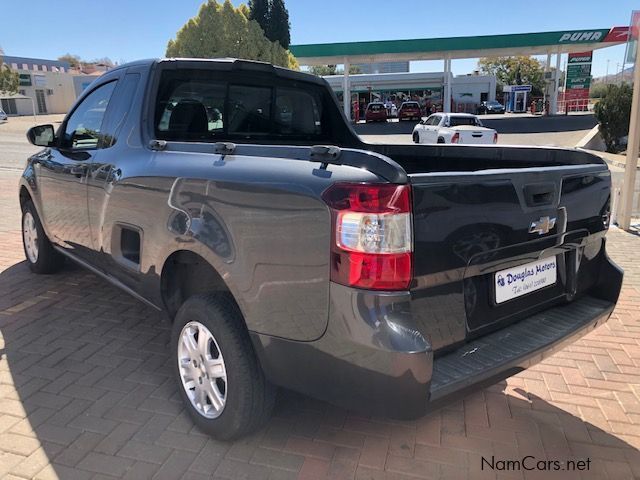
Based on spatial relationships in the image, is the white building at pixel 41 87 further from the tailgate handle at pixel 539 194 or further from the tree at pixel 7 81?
the tailgate handle at pixel 539 194

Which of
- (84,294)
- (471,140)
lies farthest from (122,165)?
(471,140)

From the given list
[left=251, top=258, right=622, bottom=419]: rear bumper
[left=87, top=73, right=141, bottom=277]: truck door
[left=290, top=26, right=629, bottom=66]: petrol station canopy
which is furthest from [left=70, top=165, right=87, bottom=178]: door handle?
[left=290, top=26, right=629, bottom=66]: petrol station canopy

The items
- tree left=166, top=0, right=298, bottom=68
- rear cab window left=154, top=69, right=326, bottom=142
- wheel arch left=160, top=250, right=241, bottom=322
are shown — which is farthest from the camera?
tree left=166, top=0, right=298, bottom=68

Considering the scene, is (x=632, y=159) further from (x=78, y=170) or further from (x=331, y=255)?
(x=78, y=170)

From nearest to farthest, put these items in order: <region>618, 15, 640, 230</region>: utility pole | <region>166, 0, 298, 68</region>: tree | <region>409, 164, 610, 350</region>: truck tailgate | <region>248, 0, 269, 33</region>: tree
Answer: <region>409, 164, 610, 350</region>: truck tailgate < <region>618, 15, 640, 230</region>: utility pole < <region>166, 0, 298, 68</region>: tree < <region>248, 0, 269, 33</region>: tree

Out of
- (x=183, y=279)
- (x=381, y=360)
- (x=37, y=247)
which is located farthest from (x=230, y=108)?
(x=37, y=247)

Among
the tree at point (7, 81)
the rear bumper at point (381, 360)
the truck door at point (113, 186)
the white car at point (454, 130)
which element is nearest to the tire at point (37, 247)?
the truck door at point (113, 186)

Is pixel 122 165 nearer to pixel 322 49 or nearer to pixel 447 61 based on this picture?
pixel 322 49

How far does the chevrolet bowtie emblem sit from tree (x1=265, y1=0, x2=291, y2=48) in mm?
23978

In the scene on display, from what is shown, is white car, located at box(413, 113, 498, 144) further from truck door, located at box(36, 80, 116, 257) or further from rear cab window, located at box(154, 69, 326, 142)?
truck door, located at box(36, 80, 116, 257)

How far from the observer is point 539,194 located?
97.0 inches

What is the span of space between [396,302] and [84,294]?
3.77 meters

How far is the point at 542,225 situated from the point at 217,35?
73.5 ft

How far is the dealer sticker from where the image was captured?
2445 mm
